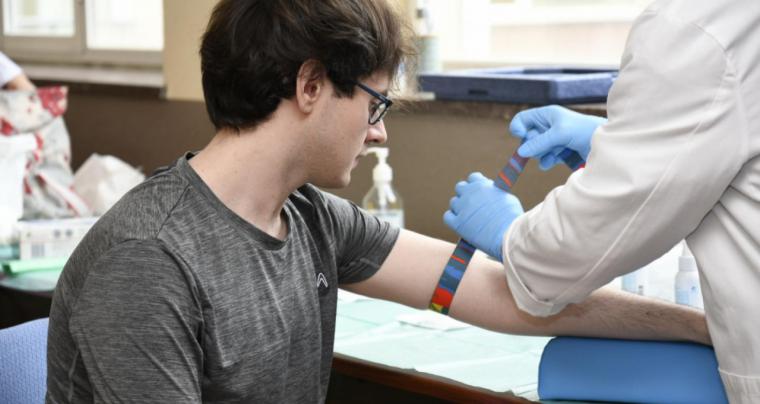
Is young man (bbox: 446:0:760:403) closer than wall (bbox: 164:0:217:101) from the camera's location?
Yes

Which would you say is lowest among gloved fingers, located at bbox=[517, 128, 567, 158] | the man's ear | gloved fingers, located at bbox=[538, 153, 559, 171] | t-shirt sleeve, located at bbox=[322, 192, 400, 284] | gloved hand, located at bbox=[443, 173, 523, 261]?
t-shirt sleeve, located at bbox=[322, 192, 400, 284]

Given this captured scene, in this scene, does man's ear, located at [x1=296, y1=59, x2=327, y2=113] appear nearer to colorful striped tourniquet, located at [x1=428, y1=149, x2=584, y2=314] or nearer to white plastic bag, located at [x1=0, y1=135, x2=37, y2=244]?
colorful striped tourniquet, located at [x1=428, y1=149, x2=584, y2=314]

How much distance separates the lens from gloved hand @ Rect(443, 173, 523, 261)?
1597 mm

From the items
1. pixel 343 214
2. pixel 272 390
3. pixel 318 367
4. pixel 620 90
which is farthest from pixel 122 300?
pixel 620 90

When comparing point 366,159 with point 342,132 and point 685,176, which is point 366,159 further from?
point 685,176

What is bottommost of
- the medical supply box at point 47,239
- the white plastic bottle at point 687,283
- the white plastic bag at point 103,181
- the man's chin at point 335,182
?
the white plastic bag at point 103,181

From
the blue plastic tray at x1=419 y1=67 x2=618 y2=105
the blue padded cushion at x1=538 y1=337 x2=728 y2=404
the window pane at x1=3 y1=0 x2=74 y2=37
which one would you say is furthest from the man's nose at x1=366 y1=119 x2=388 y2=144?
the window pane at x1=3 y1=0 x2=74 y2=37

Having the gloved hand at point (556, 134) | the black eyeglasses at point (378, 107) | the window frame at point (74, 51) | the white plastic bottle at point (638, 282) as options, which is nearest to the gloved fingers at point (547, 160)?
the gloved hand at point (556, 134)

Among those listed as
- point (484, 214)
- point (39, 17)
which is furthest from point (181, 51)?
point (484, 214)

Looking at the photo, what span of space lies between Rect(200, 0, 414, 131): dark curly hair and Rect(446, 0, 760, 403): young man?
312mm

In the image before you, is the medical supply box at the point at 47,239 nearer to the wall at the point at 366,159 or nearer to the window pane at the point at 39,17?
the wall at the point at 366,159

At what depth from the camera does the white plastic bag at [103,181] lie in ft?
9.84

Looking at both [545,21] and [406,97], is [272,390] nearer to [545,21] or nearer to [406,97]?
[406,97]

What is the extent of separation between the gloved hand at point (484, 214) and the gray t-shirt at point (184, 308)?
0.78 feet
